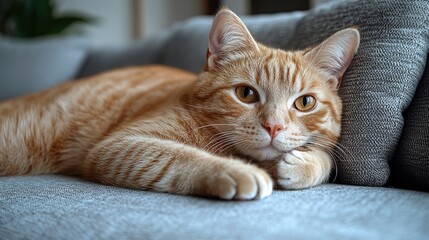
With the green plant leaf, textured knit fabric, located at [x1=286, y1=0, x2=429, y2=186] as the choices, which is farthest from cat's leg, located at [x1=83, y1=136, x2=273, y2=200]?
the green plant leaf

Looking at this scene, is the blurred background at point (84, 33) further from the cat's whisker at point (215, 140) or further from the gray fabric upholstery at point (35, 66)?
the cat's whisker at point (215, 140)

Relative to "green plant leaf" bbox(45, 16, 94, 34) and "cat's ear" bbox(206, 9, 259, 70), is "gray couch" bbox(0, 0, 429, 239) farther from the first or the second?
"green plant leaf" bbox(45, 16, 94, 34)

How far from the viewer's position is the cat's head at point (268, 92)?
1405 millimetres

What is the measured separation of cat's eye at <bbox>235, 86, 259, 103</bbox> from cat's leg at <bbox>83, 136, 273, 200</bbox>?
0.25m

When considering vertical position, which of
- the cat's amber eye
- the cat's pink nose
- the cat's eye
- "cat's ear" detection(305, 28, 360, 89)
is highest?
"cat's ear" detection(305, 28, 360, 89)

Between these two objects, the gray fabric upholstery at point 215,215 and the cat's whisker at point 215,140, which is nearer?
the gray fabric upholstery at point 215,215

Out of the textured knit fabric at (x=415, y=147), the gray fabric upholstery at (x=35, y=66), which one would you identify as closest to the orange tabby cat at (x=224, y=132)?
the textured knit fabric at (x=415, y=147)

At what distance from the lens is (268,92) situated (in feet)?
4.79

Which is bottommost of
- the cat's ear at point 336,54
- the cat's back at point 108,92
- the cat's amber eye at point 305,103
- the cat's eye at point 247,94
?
the cat's back at point 108,92

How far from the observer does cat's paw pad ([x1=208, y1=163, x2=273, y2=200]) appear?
3.75 ft

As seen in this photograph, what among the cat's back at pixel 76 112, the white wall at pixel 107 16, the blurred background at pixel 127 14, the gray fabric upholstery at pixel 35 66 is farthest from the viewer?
the white wall at pixel 107 16

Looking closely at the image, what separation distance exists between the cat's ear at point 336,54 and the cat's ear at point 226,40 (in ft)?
0.75

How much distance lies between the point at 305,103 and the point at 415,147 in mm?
376

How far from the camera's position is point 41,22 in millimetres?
4523
